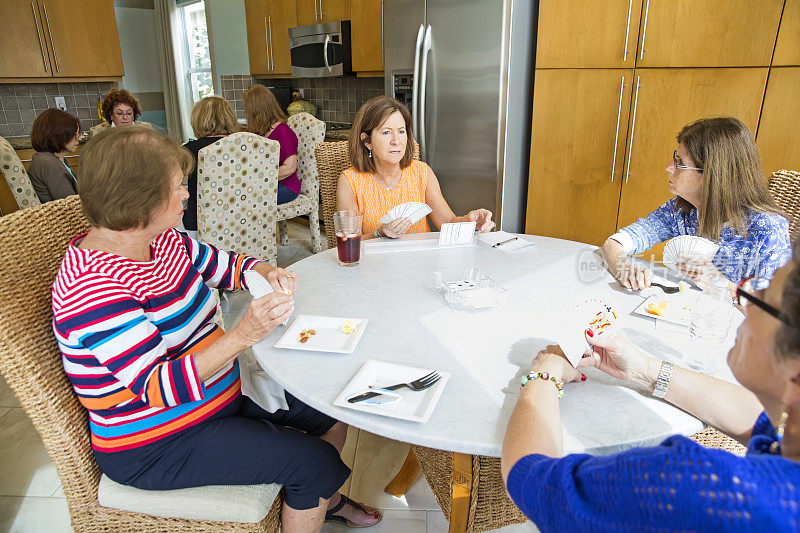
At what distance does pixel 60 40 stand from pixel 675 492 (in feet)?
19.5

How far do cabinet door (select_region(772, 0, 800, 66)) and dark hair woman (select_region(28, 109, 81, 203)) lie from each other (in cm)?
377

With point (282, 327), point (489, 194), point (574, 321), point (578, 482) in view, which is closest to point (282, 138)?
point (489, 194)

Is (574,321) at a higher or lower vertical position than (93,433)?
higher

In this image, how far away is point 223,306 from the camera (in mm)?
3354

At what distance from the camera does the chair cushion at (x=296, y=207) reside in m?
3.91

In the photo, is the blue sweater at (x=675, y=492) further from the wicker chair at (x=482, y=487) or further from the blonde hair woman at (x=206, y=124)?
the blonde hair woman at (x=206, y=124)

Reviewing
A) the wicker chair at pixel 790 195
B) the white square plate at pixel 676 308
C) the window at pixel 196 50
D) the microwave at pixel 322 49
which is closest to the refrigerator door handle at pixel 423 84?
the microwave at pixel 322 49

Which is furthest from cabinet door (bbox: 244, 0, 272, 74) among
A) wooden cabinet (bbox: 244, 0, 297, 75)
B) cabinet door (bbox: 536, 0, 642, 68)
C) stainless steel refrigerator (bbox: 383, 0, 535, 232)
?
cabinet door (bbox: 536, 0, 642, 68)

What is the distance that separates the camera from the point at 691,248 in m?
1.41

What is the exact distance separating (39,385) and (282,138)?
9.80 feet

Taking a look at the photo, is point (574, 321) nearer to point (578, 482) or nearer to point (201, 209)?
point (578, 482)

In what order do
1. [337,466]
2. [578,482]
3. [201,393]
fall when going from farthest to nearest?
[337,466] < [201,393] < [578,482]

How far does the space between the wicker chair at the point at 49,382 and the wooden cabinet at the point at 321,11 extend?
379 cm

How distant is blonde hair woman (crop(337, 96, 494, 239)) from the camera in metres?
2.15
